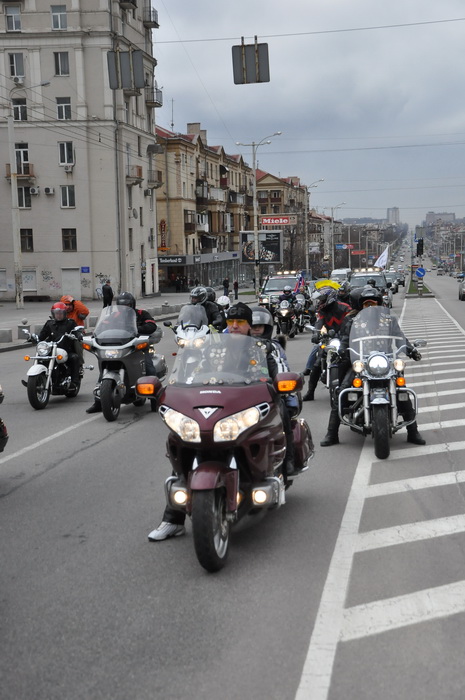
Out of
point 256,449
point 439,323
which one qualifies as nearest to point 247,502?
point 256,449

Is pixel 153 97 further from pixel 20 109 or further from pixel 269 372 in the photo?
pixel 269 372

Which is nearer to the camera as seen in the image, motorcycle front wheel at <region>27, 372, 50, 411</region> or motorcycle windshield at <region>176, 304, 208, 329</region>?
motorcycle front wheel at <region>27, 372, 50, 411</region>

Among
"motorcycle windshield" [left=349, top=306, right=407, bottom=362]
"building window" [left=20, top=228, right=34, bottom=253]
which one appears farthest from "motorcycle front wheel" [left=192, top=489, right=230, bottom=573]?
"building window" [left=20, top=228, right=34, bottom=253]

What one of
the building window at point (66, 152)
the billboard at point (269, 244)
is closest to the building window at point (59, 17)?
the building window at point (66, 152)

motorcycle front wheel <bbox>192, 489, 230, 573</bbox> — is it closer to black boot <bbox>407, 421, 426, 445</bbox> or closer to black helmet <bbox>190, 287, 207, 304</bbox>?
black boot <bbox>407, 421, 426, 445</bbox>

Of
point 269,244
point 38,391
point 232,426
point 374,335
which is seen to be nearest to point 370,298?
point 374,335

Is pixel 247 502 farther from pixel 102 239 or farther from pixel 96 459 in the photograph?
pixel 102 239

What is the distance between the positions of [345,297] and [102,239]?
139 feet

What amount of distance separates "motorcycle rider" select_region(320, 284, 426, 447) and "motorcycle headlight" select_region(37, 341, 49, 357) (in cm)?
500

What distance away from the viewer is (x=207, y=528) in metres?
5.14

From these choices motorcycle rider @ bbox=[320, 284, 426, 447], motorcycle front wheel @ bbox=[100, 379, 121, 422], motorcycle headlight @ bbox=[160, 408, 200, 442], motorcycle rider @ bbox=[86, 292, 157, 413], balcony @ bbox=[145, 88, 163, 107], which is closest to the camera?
motorcycle headlight @ bbox=[160, 408, 200, 442]

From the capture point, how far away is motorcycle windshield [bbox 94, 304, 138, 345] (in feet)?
38.7

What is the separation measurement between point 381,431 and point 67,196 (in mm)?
48507

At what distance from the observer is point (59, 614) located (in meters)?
4.75
